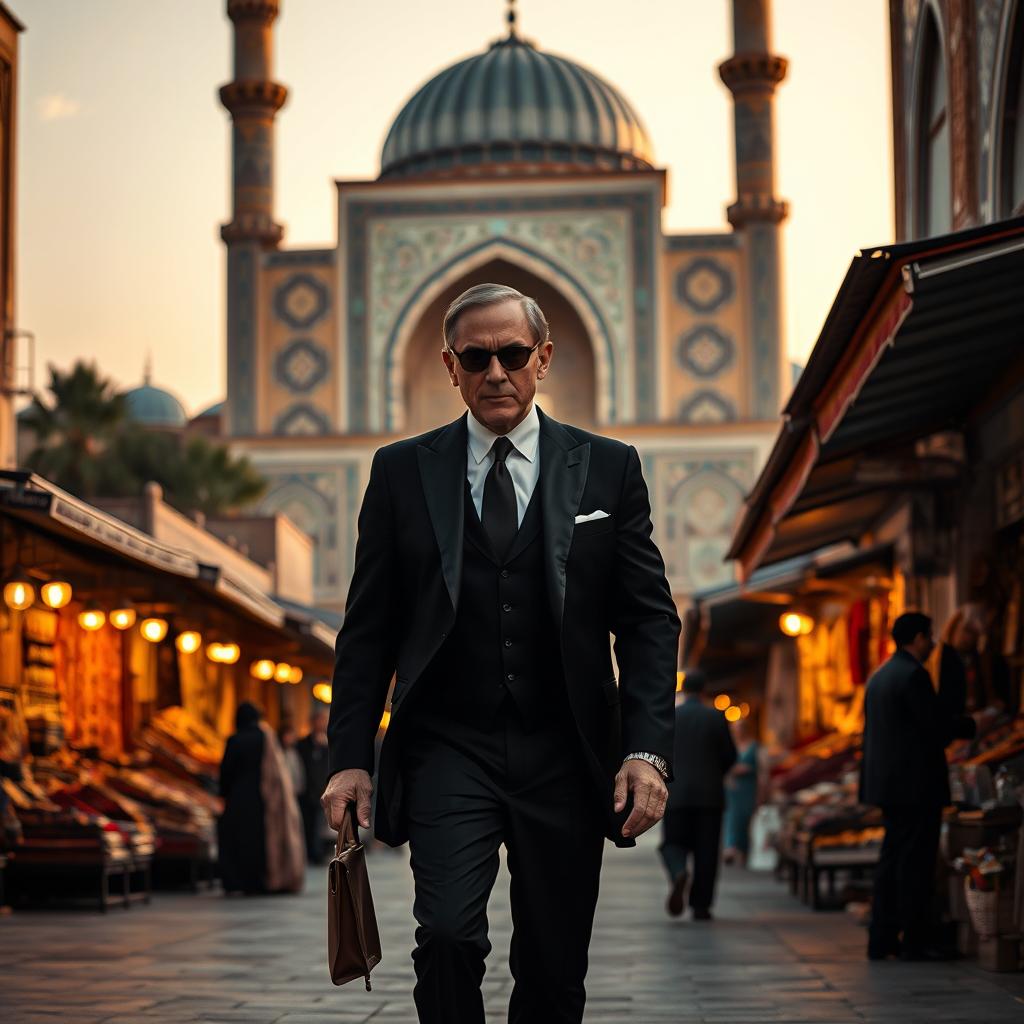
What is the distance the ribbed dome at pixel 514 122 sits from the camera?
165 ft

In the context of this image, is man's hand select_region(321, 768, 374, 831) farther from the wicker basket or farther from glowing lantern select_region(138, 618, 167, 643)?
glowing lantern select_region(138, 618, 167, 643)

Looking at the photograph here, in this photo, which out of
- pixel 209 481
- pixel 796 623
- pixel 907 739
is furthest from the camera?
pixel 209 481

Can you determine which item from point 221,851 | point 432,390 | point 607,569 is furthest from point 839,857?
point 432,390

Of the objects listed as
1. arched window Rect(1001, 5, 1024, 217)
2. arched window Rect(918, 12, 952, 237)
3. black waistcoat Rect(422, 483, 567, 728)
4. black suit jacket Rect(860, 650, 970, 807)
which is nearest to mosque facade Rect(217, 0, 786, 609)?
arched window Rect(918, 12, 952, 237)

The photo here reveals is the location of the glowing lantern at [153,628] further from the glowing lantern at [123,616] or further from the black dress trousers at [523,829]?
the black dress trousers at [523,829]

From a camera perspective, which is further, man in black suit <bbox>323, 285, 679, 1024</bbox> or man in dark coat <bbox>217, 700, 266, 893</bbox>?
man in dark coat <bbox>217, 700, 266, 893</bbox>

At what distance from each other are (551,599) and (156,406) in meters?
65.7

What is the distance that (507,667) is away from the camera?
4.14 meters

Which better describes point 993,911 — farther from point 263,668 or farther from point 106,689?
point 263,668

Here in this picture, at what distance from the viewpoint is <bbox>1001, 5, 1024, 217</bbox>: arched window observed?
37.3ft

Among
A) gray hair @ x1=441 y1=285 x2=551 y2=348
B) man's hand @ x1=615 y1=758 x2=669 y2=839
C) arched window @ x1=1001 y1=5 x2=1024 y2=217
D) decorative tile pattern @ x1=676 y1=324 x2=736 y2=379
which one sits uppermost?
decorative tile pattern @ x1=676 y1=324 x2=736 y2=379

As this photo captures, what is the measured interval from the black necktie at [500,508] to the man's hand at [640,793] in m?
0.49

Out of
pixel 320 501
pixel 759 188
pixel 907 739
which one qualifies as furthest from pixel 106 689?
pixel 759 188

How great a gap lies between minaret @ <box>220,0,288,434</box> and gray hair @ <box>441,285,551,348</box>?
41836 mm
